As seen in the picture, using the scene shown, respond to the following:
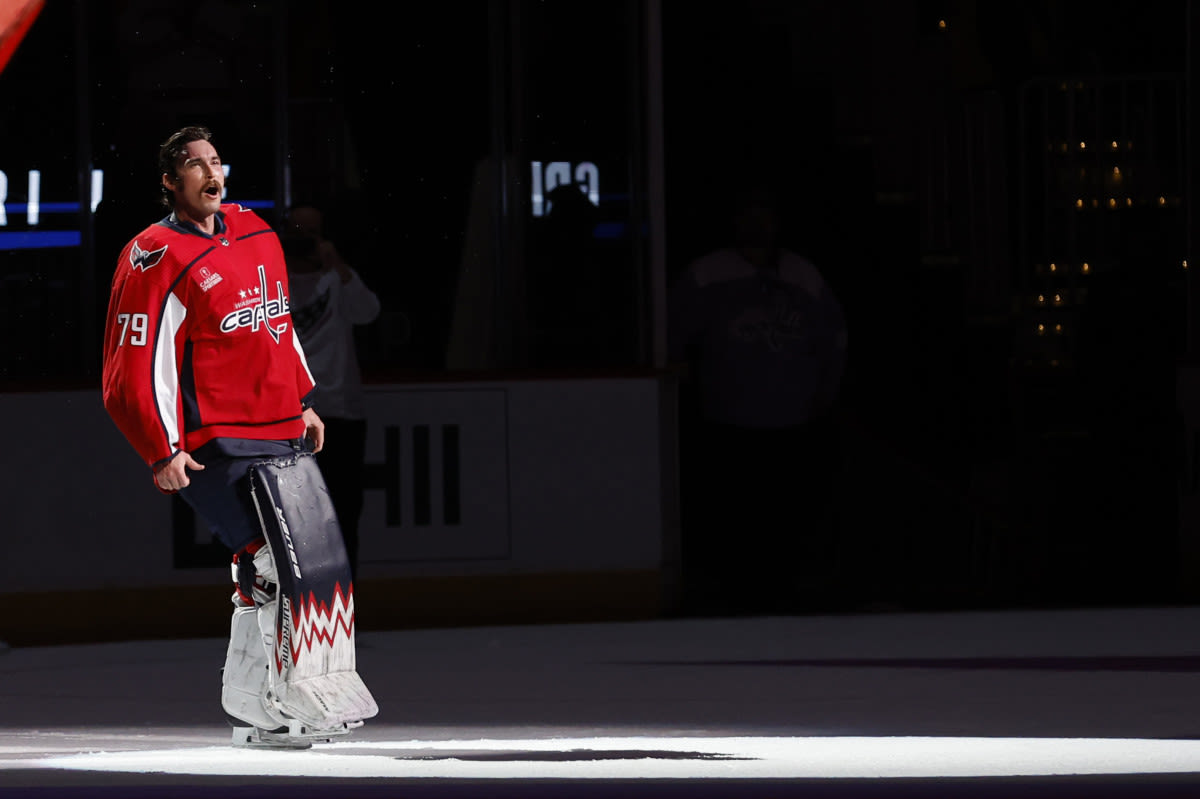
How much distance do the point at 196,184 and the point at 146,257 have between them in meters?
0.26

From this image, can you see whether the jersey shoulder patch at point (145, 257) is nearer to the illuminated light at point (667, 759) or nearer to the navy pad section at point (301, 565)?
the navy pad section at point (301, 565)

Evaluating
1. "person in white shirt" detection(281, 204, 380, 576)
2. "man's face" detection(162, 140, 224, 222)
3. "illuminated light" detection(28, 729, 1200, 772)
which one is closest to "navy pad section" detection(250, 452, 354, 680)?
"illuminated light" detection(28, 729, 1200, 772)

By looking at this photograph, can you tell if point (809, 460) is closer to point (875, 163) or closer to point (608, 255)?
point (608, 255)

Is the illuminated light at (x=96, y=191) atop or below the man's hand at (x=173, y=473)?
atop

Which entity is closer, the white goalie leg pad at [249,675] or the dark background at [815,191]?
the white goalie leg pad at [249,675]

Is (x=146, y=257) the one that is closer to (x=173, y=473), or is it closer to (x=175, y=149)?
(x=175, y=149)

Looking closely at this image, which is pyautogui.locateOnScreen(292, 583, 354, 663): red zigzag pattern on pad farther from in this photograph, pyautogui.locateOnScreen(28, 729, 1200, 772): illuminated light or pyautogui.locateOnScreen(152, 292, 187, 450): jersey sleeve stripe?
pyautogui.locateOnScreen(152, 292, 187, 450): jersey sleeve stripe

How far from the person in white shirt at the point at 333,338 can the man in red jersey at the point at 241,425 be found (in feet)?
8.24

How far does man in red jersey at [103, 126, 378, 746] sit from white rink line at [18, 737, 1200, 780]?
0.19 metres

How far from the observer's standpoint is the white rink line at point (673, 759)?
617cm

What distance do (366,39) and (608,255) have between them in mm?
1520

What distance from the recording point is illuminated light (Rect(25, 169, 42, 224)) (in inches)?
378

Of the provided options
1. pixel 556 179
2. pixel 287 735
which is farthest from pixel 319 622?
pixel 556 179

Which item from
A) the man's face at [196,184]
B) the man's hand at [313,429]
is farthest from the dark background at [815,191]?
the man's face at [196,184]
